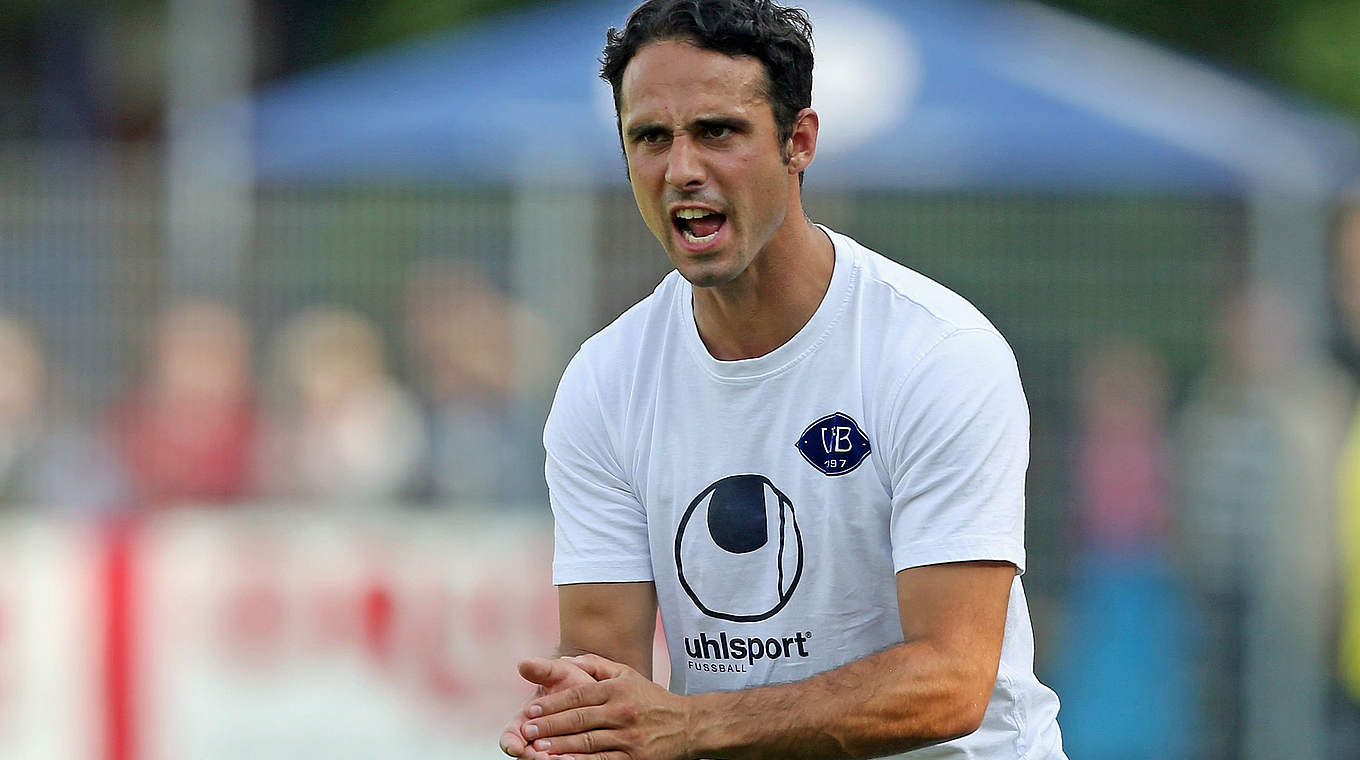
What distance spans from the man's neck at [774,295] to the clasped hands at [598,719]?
840 mm

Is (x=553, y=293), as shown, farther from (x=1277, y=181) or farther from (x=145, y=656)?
(x=1277, y=181)

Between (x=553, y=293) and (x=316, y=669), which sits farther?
(x=553, y=293)

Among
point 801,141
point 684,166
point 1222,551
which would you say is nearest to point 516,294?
point 1222,551

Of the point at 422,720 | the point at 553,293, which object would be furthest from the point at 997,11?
the point at 422,720

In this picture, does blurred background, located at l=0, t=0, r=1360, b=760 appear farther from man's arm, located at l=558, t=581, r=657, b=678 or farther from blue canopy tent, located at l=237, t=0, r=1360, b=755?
man's arm, located at l=558, t=581, r=657, b=678

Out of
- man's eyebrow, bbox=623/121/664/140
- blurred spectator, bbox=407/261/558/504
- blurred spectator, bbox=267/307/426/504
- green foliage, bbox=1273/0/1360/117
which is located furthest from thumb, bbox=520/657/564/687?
green foliage, bbox=1273/0/1360/117

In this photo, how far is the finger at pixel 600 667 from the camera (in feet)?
15.0

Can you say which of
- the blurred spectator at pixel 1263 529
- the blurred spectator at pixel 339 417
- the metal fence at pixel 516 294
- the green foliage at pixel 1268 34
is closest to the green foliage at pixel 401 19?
the green foliage at pixel 1268 34

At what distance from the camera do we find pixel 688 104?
4.60 m

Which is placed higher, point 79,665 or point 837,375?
point 837,375

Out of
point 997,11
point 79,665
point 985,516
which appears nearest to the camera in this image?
point 985,516

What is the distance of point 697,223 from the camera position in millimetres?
4668

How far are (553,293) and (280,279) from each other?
62.3 inches

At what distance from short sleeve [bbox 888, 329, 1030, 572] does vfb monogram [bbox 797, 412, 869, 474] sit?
0.09 meters
